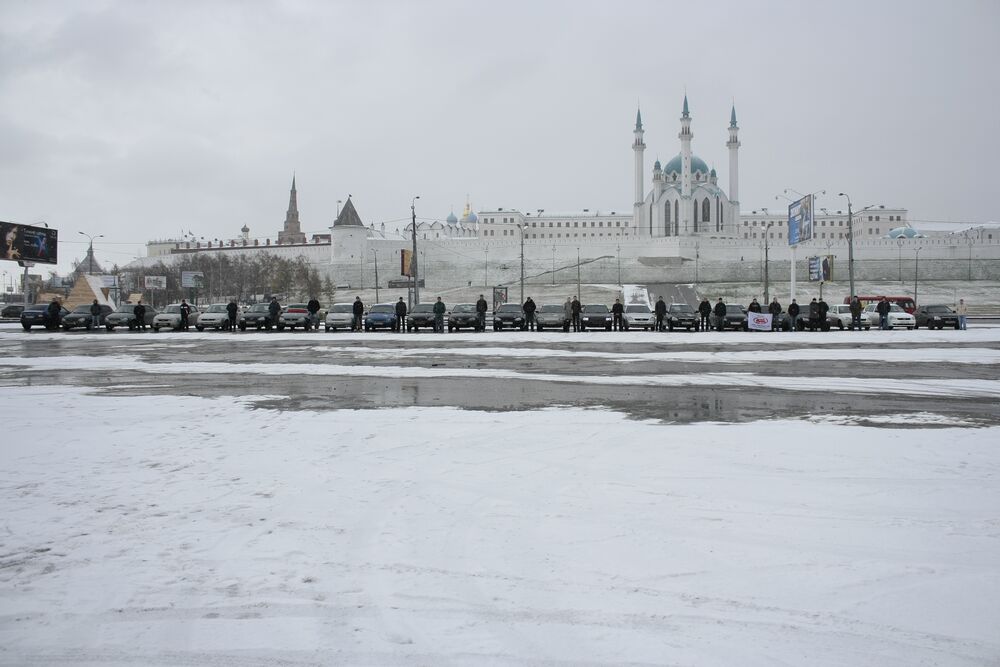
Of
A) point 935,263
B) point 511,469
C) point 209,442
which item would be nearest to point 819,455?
point 511,469

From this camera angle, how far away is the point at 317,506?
5.74 m

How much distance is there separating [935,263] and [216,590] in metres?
123

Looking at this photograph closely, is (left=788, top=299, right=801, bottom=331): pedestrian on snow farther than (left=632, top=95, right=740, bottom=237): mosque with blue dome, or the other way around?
(left=632, top=95, right=740, bottom=237): mosque with blue dome

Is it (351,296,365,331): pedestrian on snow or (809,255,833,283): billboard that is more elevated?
(809,255,833,283): billboard

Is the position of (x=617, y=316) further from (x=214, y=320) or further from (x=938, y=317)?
(x=214, y=320)

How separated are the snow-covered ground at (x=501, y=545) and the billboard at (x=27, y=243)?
56269 mm

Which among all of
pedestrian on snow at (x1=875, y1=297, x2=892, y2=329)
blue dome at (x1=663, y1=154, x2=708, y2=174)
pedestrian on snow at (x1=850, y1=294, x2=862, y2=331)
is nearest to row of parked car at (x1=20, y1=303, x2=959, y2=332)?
pedestrian on snow at (x1=850, y1=294, x2=862, y2=331)

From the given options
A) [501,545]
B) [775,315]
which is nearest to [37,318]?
[775,315]

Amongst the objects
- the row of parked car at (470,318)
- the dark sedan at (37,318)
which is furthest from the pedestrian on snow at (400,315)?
the dark sedan at (37,318)

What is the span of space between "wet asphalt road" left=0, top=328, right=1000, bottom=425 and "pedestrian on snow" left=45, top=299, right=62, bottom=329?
18.4 meters

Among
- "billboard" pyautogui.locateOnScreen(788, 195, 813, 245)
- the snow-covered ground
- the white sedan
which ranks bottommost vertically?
the snow-covered ground

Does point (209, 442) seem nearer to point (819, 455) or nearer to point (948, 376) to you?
point (819, 455)

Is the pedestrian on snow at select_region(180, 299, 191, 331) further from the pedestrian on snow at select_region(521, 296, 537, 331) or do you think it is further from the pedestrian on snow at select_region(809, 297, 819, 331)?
the pedestrian on snow at select_region(809, 297, 819, 331)

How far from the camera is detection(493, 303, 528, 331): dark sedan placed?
36312 millimetres
